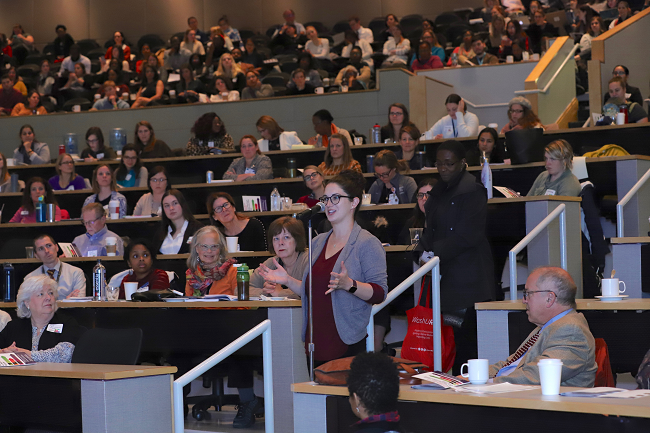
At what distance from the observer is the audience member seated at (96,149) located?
31.3 feet

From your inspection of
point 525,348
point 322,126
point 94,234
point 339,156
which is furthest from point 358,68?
point 525,348

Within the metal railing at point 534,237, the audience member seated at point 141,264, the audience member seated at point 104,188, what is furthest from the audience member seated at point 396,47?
the metal railing at point 534,237

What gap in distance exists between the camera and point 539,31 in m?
11.4

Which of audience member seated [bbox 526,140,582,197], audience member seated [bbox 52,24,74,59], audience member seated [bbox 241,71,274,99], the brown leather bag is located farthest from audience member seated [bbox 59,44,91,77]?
the brown leather bag

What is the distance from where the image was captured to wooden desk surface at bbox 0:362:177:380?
319 centimetres

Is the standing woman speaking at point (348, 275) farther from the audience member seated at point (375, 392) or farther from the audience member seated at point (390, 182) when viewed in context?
the audience member seated at point (390, 182)

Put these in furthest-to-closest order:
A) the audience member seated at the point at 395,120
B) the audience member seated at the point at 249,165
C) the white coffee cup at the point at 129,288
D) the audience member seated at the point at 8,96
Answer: the audience member seated at the point at 8,96, the audience member seated at the point at 395,120, the audience member seated at the point at 249,165, the white coffee cup at the point at 129,288

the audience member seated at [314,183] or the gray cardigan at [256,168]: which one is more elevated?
the gray cardigan at [256,168]

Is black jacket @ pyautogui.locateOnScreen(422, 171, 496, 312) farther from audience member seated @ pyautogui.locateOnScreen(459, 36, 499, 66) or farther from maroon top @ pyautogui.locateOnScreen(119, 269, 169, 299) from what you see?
audience member seated @ pyautogui.locateOnScreen(459, 36, 499, 66)

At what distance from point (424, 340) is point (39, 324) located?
2.00m

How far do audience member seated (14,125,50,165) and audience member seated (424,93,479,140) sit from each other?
469 cm

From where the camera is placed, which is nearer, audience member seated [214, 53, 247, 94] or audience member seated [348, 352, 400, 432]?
audience member seated [348, 352, 400, 432]

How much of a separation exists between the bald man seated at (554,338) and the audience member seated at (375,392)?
626mm

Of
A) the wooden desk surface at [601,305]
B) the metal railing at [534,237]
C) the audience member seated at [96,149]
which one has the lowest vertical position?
the wooden desk surface at [601,305]
